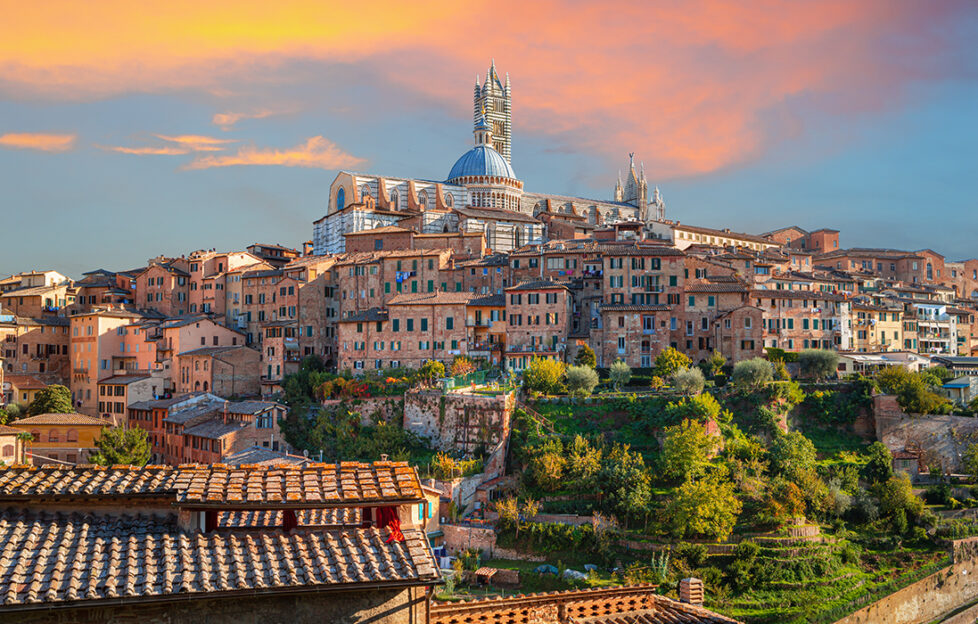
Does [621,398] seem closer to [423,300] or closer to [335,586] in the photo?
[423,300]

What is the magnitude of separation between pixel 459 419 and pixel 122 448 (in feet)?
61.1

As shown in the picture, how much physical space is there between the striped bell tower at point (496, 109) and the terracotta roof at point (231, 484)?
111 m

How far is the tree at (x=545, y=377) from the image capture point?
169ft

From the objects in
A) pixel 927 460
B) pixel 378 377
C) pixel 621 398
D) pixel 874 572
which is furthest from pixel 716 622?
pixel 378 377

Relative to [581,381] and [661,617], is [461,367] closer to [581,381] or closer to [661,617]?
[581,381]

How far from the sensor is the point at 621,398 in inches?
1989

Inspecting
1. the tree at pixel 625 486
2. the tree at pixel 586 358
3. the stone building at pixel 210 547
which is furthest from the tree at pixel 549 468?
the stone building at pixel 210 547

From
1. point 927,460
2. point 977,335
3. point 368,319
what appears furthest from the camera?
point 977,335

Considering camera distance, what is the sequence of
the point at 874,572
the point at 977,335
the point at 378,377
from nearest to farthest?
the point at 874,572, the point at 378,377, the point at 977,335

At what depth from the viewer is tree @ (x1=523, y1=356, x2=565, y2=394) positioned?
51.6m

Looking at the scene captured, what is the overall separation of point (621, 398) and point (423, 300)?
17.1 metres

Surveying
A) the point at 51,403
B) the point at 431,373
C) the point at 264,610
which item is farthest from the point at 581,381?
the point at 264,610

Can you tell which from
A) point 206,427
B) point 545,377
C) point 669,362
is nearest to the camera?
point 545,377

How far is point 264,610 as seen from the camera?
36.0 feet
